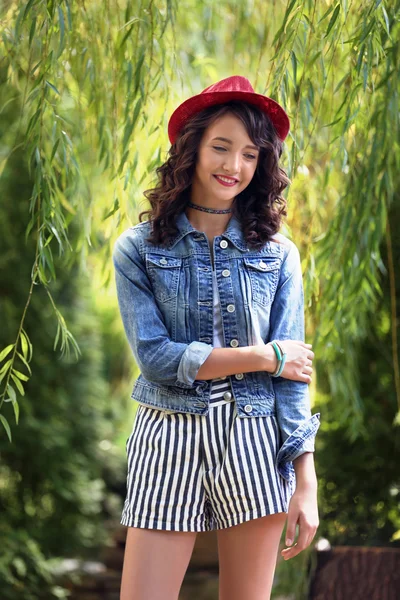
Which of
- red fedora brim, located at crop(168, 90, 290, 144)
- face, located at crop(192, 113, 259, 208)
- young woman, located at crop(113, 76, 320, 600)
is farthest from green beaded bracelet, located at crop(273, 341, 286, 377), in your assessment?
red fedora brim, located at crop(168, 90, 290, 144)

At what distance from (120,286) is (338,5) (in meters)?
0.82

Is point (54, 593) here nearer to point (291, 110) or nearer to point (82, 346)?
point (82, 346)

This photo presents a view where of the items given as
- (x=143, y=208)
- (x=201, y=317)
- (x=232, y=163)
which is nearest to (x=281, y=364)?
(x=201, y=317)

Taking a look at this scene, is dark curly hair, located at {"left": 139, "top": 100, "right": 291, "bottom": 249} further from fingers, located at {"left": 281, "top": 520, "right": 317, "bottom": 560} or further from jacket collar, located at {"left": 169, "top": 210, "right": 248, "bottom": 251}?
fingers, located at {"left": 281, "top": 520, "right": 317, "bottom": 560}

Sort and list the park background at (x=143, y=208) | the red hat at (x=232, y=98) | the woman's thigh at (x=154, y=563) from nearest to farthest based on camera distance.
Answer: the woman's thigh at (x=154, y=563) → the red hat at (x=232, y=98) → the park background at (x=143, y=208)

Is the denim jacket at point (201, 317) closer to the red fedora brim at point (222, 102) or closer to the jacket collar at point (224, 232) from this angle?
the jacket collar at point (224, 232)

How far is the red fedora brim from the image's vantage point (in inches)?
71.6

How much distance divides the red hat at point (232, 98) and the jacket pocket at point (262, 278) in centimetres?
28

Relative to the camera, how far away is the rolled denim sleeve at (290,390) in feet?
5.79

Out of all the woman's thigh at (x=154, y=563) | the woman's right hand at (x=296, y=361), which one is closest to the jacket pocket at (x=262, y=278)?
the woman's right hand at (x=296, y=361)

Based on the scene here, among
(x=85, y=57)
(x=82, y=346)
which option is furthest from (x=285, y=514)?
(x=82, y=346)

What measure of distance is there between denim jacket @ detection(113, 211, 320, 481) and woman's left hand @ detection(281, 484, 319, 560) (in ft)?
0.21

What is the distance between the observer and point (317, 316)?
9.12 feet

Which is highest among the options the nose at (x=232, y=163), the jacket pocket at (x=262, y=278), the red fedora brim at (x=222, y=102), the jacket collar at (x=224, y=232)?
the red fedora brim at (x=222, y=102)
